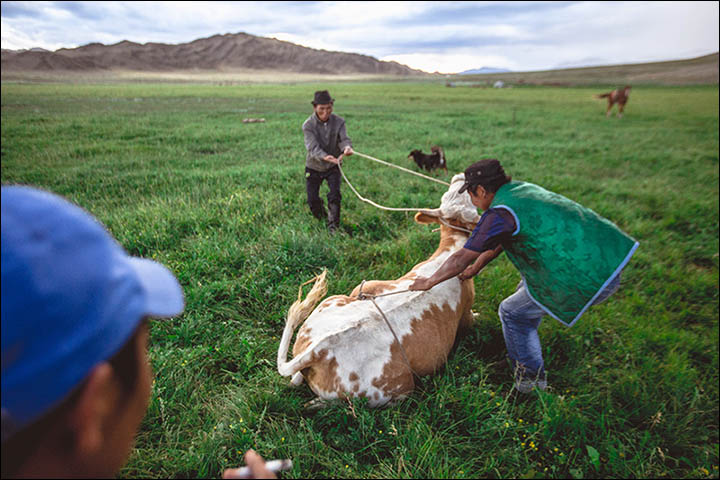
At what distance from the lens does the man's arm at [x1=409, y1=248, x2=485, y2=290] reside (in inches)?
101

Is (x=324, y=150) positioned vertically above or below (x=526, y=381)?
above

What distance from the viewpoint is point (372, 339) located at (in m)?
2.49

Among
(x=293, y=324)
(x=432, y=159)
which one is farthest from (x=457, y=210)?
(x=432, y=159)

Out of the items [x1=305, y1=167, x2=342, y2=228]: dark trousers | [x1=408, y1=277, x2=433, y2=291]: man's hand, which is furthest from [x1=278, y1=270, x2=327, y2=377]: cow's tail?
[x1=305, y1=167, x2=342, y2=228]: dark trousers

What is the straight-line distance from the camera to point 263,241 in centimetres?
452

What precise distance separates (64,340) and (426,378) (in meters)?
2.46

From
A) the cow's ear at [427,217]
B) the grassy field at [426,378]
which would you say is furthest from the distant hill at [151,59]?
the cow's ear at [427,217]

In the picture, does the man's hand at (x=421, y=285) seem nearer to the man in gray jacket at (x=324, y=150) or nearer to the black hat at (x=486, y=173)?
the black hat at (x=486, y=173)

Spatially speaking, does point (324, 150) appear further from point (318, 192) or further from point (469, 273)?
point (469, 273)

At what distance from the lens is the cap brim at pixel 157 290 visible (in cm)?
80

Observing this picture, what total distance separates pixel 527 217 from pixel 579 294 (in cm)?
69

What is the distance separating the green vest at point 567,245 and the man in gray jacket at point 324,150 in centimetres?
302

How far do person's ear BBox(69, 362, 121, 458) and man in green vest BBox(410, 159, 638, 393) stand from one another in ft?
Answer: 7.27

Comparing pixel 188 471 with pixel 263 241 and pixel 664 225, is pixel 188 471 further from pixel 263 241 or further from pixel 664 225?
pixel 664 225
